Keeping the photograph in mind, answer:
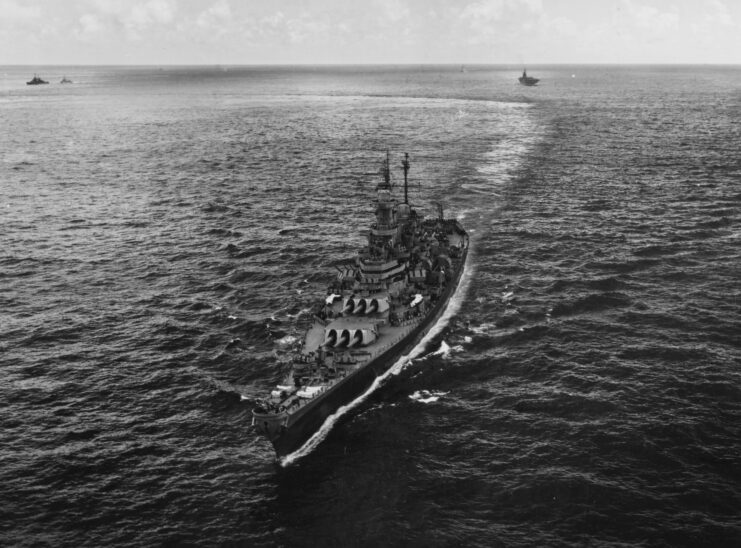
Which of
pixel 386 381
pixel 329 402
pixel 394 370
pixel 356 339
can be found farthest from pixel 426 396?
pixel 329 402

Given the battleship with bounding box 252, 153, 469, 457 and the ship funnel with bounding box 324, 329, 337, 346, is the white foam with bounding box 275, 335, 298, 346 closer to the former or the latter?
the battleship with bounding box 252, 153, 469, 457

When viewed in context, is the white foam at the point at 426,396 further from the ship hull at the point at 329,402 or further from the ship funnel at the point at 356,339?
the ship funnel at the point at 356,339

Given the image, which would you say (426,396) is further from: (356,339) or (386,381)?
(356,339)

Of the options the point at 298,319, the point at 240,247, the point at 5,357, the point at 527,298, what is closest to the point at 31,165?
the point at 240,247

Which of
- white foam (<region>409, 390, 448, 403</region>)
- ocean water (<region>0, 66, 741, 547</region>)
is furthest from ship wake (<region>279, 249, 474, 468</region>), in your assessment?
white foam (<region>409, 390, 448, 403</region>)

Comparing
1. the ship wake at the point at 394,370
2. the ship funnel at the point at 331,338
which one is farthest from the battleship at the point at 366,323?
the ship wake at the point at 394,370

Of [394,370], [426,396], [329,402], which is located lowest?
[426,396]
